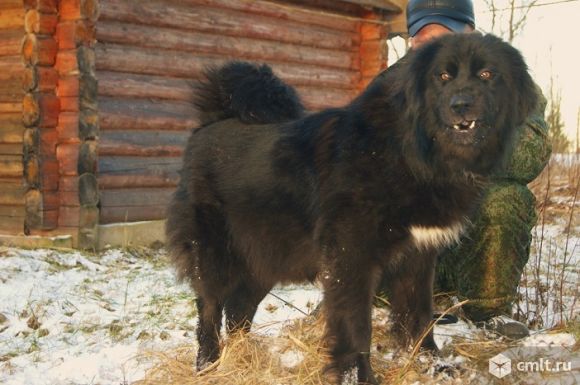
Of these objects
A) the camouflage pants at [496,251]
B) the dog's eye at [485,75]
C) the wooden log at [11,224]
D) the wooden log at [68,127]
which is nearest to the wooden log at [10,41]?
the wooden log at [68,127]

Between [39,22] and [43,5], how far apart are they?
7.4 inches

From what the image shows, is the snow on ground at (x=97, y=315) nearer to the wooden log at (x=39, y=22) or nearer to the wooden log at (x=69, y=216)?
the wooden log at (x=69, y=216)

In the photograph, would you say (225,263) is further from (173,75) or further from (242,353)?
(173,75)

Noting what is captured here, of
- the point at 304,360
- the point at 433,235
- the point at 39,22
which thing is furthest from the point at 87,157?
the point at 433,235

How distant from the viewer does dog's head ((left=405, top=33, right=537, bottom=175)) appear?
3018mm

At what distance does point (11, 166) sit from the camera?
7750 mm

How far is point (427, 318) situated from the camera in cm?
358

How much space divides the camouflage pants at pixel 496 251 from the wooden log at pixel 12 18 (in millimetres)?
5647

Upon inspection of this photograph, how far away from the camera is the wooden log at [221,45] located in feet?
26.3

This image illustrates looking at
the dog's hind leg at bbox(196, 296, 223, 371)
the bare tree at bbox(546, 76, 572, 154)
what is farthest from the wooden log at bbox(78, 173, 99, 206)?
the bare tree at bbox(546, 76, 572, 154)

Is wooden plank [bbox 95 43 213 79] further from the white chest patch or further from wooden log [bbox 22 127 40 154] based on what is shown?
the white chest patch

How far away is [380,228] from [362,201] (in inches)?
5.6

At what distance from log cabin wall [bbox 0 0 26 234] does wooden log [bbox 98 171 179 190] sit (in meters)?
0.87

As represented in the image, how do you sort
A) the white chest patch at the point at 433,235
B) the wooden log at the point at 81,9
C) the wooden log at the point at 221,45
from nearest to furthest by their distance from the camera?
the white chest patch at the point at 433,235 → the wooden log at the point at 81,9 → the wooden log at the point at 221,45
